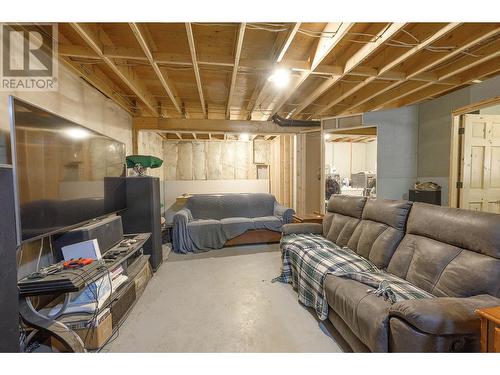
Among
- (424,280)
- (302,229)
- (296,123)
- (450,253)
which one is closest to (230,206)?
(302,229)

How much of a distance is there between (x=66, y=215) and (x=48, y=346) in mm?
938

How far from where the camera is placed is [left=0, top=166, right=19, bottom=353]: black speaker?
3.46 feet

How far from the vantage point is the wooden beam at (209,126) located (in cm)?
435

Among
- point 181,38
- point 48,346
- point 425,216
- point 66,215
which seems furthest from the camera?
point 181,38

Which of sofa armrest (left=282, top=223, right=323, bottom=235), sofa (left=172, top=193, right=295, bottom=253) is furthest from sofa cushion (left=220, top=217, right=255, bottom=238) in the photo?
sofa armrest (left=282, top=223, right=323, bottom=235)

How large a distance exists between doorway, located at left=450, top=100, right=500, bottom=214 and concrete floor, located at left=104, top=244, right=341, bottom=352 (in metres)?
3.01

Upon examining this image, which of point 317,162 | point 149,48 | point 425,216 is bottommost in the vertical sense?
point 425,216

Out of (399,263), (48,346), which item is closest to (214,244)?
(48,346)

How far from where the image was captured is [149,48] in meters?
2.23

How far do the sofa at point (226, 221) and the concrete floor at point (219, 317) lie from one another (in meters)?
0.83

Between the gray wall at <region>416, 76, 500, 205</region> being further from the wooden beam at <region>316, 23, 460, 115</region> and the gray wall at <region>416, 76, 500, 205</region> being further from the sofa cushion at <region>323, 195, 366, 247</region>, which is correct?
the sofa cushion at <region>323, 195, 366, 247</region>

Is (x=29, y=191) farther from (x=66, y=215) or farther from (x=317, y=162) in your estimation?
(x=317, y=162)
